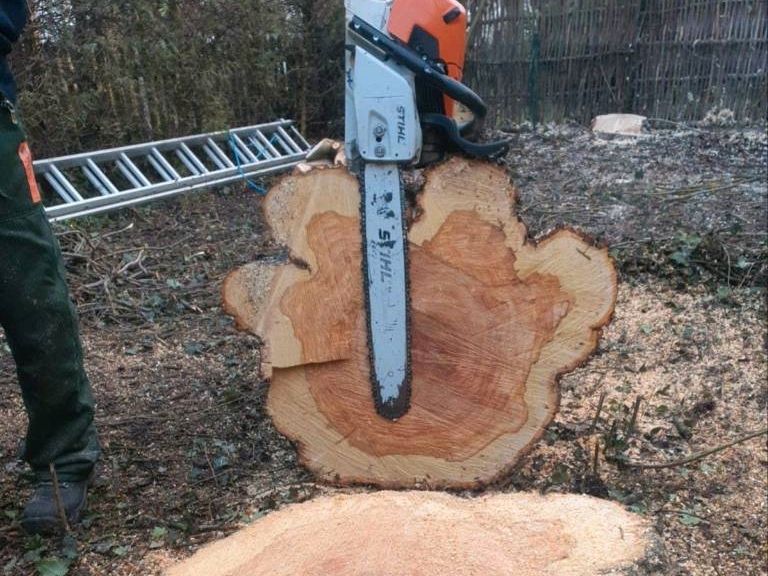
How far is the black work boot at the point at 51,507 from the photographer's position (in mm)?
2010

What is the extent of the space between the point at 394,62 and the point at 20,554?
1.61 meters

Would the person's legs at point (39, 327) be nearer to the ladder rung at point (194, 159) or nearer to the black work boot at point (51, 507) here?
the black work boot at point (51, 507)

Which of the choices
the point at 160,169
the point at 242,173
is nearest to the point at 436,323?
the point at 160,169

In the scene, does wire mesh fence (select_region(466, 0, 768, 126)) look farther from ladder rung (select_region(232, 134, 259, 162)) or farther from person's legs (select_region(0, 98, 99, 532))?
person's legs (select_region(0, 98, 99, 532))

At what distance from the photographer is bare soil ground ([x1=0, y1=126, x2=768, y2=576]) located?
6.95ft

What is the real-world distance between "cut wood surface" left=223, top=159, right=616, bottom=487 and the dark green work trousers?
43 cm

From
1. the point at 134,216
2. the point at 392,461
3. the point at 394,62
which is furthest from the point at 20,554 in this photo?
the point at 134,216

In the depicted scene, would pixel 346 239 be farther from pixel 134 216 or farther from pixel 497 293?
pixel 134 216

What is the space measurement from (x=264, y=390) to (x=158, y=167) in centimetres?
338

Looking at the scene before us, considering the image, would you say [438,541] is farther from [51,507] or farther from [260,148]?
[260,148]

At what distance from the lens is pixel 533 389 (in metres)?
2.11

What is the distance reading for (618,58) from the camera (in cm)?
839

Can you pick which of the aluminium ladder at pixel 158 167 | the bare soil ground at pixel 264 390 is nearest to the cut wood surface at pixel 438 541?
the bare soil ground at pixel 264 390

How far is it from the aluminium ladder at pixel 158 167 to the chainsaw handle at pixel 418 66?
10.1 ft
